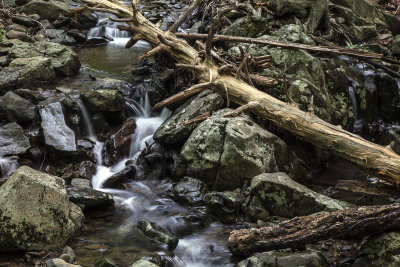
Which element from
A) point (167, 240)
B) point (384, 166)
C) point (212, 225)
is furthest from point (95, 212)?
point (384, 166)

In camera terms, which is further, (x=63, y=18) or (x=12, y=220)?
(x=63, y=18)

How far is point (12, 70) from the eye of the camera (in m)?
9.26

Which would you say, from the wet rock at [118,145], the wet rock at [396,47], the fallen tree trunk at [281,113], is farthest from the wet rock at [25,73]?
the wet rock at [396,47]

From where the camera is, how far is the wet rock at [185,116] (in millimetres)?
7906

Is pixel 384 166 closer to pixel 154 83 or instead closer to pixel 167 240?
pixel 167 240

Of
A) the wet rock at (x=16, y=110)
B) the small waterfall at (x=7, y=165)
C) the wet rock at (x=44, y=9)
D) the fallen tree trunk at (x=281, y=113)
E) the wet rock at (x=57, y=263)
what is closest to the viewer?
the wet rock at (x=57, y=263)

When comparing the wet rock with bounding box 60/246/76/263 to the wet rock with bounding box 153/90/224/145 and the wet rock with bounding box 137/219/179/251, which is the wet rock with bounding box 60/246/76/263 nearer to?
the wet rock with bounding box 137/219/179/251

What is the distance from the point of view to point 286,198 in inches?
244

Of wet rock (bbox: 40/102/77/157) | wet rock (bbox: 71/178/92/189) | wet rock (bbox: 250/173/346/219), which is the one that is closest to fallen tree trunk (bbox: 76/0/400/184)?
wet rock (bbox: 250/173/346/219)

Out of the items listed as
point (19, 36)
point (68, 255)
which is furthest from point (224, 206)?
point (19, 36)

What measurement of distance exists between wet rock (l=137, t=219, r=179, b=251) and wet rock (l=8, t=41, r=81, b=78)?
5.95 m

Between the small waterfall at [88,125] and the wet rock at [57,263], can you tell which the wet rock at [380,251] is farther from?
the small waterfall at [88,125]

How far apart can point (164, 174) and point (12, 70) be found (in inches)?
186

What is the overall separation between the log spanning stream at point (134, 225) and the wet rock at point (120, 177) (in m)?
0.14
